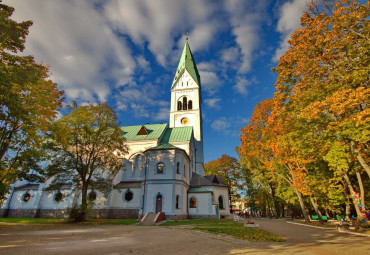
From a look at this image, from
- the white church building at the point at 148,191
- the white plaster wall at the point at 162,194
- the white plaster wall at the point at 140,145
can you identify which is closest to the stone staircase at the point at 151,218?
the white plaster wall at the point at 162,194

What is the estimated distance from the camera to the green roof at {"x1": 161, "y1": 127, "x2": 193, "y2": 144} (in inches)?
1330

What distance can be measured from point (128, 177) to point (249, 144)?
59.2ft

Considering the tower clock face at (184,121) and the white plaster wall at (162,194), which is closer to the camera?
the white plaster wall at (162,194)

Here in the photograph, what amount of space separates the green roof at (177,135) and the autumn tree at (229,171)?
16.9 metres

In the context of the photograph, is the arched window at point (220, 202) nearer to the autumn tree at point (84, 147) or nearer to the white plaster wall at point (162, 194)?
the white plaster wall at point (162, 194)

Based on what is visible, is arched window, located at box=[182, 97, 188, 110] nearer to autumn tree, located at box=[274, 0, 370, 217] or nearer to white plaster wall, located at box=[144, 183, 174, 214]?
white plaster wall, located at box=[144, 183, 174, 214]

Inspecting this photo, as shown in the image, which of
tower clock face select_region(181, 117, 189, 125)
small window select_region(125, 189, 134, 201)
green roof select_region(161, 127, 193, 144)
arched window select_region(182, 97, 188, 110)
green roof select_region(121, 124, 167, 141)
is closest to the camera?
small window select_region(125, 189, 134, 201)

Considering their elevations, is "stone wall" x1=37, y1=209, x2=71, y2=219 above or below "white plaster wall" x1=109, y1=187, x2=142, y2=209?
below

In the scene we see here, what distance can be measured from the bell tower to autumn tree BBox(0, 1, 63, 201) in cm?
2652

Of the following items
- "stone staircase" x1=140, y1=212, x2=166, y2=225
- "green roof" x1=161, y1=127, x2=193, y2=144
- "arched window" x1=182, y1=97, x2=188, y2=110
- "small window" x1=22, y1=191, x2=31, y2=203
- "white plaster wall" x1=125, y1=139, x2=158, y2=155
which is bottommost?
"stone staircase" x1=140, y1=212, x2=166, y2=225

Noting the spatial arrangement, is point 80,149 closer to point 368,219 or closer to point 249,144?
point 249,144

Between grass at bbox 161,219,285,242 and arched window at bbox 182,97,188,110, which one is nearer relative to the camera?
grass at bbox 161,219,285,242

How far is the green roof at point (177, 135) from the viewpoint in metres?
33.8

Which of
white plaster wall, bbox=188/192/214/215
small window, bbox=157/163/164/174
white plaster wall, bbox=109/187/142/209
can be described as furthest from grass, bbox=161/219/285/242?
white plaster wall, bbox=109/187/142/209
